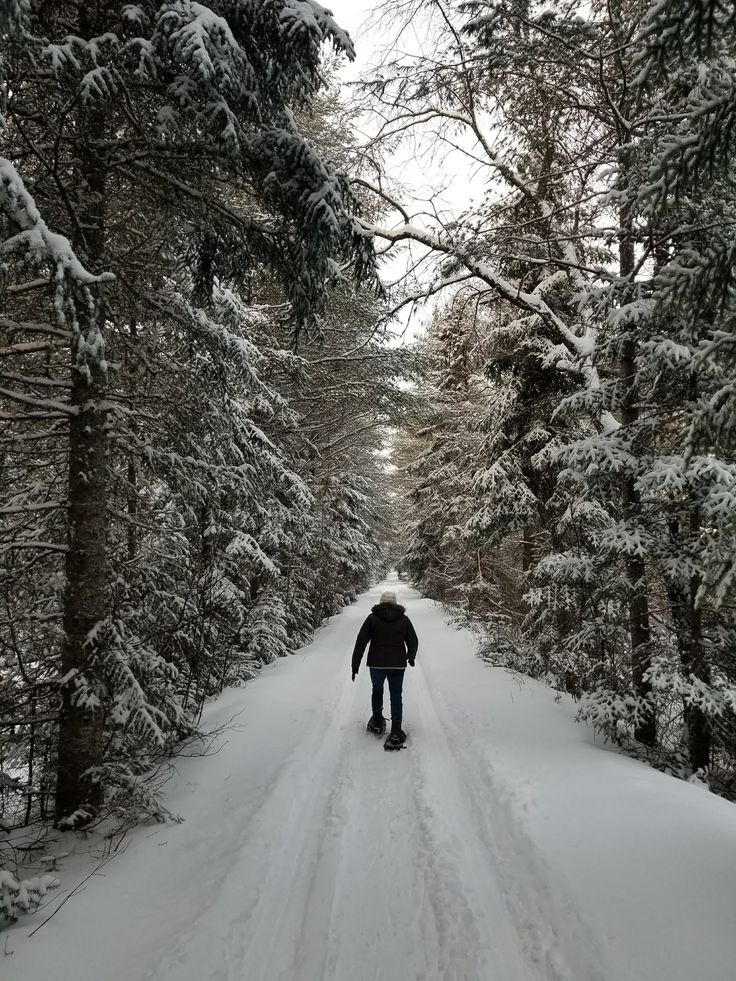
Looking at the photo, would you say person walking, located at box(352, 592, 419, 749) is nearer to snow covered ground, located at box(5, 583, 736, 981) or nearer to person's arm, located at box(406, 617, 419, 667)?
person's arm, located at box(406, 617, 419, 667)

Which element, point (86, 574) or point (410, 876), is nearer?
point (410, 876)

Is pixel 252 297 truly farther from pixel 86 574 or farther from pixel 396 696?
pixel 396 696

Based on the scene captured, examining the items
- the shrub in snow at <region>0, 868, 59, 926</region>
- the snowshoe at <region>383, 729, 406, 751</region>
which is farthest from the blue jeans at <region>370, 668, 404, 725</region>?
the shrub in snow at <region>0, 868, 59, 926</region>

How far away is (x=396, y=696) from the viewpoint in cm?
638

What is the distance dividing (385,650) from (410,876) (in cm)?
322

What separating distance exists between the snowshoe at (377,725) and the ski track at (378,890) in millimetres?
1072

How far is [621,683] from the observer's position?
588 cm

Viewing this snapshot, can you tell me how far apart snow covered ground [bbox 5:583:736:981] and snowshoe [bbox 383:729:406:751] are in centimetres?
26

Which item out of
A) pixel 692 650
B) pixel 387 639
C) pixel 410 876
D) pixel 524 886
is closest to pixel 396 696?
pixel 387 639

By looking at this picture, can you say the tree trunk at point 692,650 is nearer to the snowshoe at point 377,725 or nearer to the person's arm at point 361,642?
the snowshoe at point 377,725

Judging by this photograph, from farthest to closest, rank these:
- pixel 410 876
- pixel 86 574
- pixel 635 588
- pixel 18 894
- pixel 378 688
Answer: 1. pixel 378 688
2. pixel 635 588
3. pixel 86 574
4. pixel 410 876
5. pixel 18 894

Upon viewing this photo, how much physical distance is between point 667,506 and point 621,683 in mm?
2193

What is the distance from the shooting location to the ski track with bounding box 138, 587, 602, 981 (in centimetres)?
278

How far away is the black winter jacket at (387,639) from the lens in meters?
6.70
